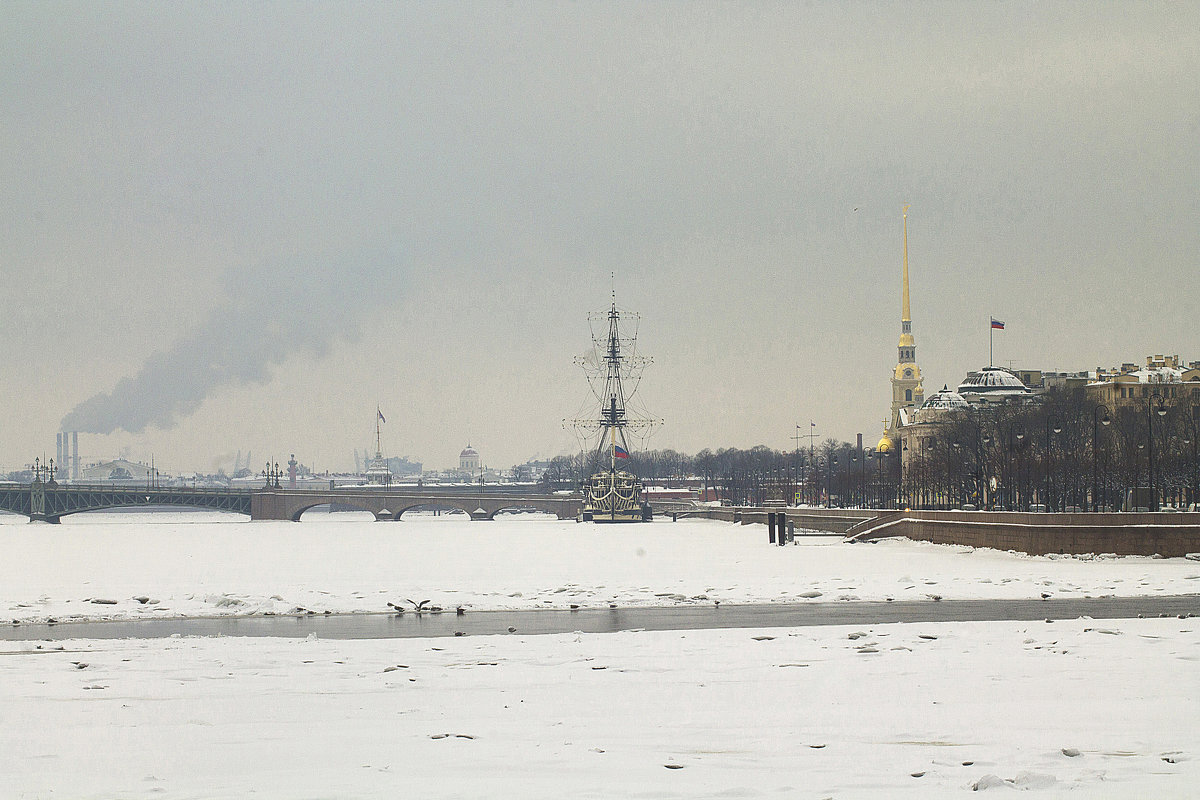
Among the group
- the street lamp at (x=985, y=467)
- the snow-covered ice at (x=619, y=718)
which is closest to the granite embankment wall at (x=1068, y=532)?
the street lamp at (x=985, y=467)

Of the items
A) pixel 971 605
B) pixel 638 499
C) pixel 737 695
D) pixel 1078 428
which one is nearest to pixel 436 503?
pixel 638 499

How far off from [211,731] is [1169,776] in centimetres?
881

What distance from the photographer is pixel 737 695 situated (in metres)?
15.0

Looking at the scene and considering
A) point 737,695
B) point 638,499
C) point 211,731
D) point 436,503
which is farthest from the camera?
point 436,503

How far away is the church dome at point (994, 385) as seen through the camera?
135250 mm

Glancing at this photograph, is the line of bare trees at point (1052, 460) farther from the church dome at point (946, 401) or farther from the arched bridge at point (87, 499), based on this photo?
the arched bridge at point (87, 499)

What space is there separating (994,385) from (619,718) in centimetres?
12951

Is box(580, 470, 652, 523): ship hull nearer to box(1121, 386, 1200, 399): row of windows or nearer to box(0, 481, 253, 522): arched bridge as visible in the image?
box(0, 481, 253, 522): arched bridge

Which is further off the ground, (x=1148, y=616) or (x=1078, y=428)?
(x=1078, y=428)

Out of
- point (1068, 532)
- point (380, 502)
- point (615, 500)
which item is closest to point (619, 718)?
point (1068, 532)

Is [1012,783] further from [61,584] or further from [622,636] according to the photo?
[61,584]

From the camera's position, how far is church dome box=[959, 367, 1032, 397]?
444 feet

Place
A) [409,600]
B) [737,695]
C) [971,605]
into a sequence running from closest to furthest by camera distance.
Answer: [737,695] → [971,605] → [409,600]

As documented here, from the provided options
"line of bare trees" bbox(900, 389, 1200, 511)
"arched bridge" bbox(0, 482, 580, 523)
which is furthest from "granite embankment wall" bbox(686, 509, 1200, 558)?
"arched bridge" bbox(0, 482, 580, 523)
